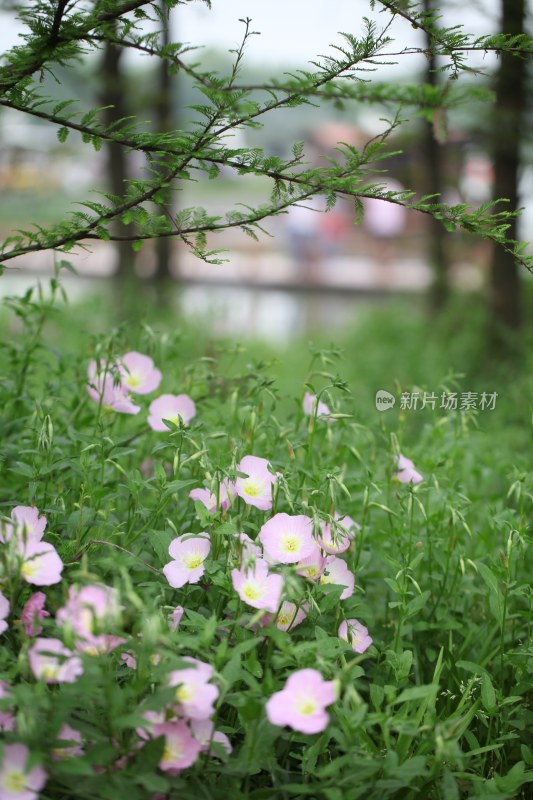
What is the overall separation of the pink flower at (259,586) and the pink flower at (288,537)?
4 centimetres

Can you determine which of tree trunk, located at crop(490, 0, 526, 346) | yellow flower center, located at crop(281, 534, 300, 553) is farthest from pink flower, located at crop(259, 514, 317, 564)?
tree trunk, located at crop(490, 0, 526, 346)

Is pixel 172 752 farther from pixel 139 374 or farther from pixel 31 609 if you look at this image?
pixel 139 374

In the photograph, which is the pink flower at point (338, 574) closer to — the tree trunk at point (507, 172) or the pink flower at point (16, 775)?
the pink flower at point (16, 775)

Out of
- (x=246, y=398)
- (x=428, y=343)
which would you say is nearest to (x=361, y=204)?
(x=246, y=398)

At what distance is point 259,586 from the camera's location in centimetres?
127

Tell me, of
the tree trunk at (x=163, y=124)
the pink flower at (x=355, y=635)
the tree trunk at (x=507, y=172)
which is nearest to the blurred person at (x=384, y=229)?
the tree trunk at (x=163, y=124)

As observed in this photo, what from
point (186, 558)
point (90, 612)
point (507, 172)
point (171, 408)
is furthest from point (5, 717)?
point (507, 172)

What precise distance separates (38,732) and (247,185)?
1134 inches

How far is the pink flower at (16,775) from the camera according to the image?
102 centimetres

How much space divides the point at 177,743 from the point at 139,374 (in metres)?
0.87

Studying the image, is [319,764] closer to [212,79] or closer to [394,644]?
[394,644]

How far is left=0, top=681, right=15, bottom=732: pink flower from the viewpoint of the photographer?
3.63ft

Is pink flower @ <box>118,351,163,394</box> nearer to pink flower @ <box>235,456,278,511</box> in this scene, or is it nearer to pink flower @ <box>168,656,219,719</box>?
pink flower @ <box>235,456,278,511</box>

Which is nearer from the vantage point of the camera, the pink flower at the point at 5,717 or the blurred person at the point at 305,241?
the pink flower at the point at 5,717
